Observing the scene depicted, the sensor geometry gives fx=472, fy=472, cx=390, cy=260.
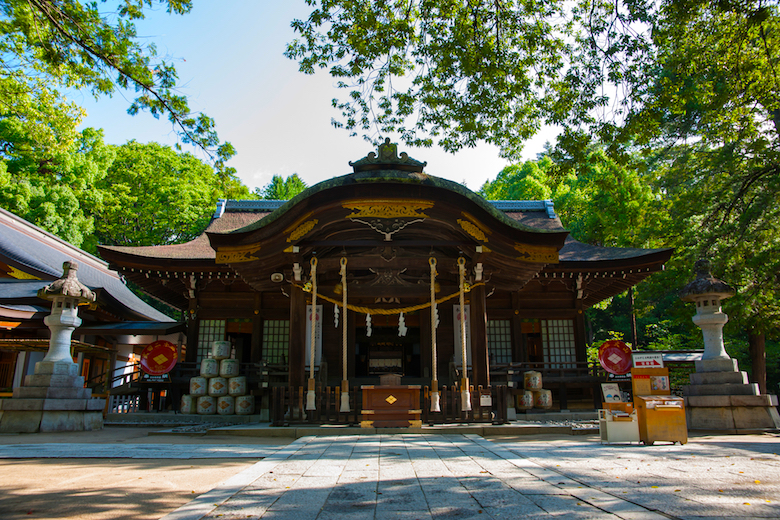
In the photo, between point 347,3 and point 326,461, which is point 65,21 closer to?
point 347,3

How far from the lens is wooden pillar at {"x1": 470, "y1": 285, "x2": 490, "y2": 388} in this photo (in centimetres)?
856

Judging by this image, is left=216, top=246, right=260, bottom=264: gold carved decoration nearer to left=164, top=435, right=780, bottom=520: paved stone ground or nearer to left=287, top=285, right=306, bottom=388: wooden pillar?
left=287, top=285, right=306, bottom=388: wooden pillar

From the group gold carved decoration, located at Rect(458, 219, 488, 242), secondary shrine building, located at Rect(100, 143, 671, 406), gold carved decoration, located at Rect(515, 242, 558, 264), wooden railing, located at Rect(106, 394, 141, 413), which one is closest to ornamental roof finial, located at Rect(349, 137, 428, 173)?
secondary shrine building, located at Rect(100, 143, 671, 406)

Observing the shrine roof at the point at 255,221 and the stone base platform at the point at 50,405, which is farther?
the shrine roof at the point at 255,221

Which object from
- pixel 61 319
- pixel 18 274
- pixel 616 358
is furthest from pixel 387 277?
pixel 18 274

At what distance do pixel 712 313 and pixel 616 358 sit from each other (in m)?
2.64

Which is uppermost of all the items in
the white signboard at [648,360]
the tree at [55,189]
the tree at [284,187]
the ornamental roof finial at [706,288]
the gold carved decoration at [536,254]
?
the tree at [284,187]

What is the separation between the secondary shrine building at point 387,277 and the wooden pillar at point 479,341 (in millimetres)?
20

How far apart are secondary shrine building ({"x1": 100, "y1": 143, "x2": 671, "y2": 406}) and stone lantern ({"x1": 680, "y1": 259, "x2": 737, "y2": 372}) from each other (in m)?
2.46

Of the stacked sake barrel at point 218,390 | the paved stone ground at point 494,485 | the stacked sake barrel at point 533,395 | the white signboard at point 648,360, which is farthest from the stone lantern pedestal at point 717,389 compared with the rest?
the stacked sake barrel at point 218,390

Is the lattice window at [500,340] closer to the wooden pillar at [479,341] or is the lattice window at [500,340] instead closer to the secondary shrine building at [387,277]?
the secondary shrine building at [387,277]

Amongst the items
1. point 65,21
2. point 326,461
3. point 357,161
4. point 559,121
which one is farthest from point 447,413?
point 65,21

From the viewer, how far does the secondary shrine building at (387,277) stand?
324 inches

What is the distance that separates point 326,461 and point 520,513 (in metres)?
2.36
